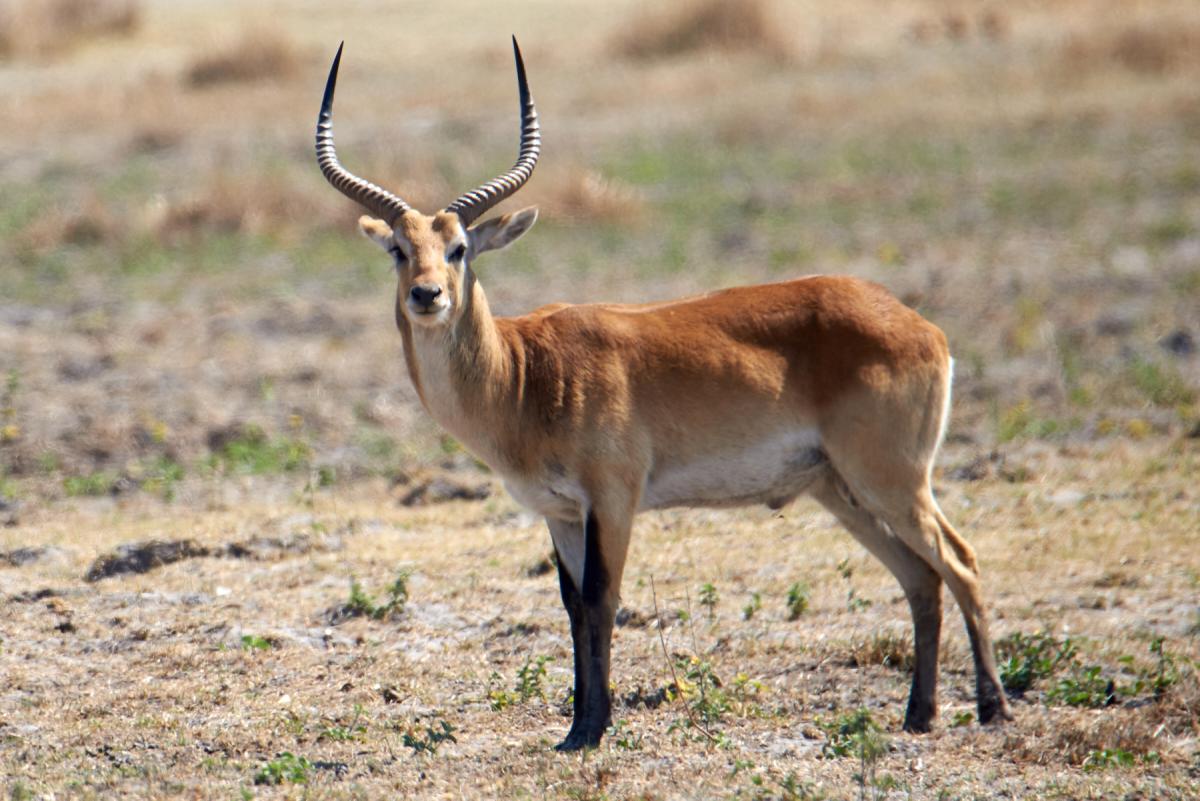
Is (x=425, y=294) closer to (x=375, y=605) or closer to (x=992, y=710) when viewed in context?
(x=375, y=605)

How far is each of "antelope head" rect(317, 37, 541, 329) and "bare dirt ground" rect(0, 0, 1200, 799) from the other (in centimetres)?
163

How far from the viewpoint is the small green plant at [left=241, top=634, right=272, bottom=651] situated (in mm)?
7348

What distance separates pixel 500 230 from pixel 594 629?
1.69m

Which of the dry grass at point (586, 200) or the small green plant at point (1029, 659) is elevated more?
the dry grass at point (586, 200)

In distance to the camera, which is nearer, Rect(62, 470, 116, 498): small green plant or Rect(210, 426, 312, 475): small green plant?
Rect(62, 470, 116, 498): small green plant

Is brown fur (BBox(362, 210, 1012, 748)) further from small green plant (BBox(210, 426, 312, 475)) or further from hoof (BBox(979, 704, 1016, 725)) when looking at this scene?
small green plant (BBox(210, 426, 312, 475))

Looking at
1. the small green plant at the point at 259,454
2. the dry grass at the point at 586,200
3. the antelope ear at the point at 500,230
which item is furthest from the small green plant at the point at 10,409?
the dry grass at the point at 586,200

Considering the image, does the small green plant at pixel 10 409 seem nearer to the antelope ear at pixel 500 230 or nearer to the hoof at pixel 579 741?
the antelope ear at pixel 500 230

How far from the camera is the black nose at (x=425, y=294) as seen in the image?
606cm

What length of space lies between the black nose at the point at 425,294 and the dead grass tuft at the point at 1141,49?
17.6 m

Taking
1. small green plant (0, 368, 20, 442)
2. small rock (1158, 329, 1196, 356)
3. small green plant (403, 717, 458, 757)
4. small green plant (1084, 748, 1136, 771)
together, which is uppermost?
small rock (1158, 329, 1196, 356)

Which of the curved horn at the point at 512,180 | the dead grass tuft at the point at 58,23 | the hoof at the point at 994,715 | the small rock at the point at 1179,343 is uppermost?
the dead grass tuft at the point at 58,23

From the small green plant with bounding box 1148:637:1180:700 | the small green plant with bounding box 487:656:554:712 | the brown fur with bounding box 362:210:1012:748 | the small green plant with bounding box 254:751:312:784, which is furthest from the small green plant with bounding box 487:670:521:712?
the small green plant with bounding box 1148:637:1180:700

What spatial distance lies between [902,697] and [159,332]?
25.6 feet
